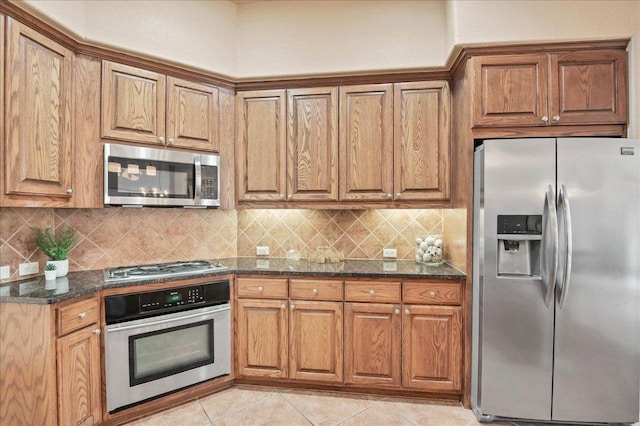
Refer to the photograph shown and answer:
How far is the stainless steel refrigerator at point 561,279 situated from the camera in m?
2.00

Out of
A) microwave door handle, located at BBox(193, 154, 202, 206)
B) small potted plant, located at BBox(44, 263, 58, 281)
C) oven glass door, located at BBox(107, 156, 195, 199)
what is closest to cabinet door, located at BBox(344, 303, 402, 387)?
microwave door handle, located at BBox(193, 154, 202, 206)

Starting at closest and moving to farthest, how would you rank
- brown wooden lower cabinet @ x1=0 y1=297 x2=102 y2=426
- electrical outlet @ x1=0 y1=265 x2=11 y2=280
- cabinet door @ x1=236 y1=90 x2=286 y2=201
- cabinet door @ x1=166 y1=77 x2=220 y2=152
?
brown wooden lower cabinet @ x1=0 y1=297 x2=102 y2=426, electrical outlet @ x1=0 y1=265 x2=11 y2=280, cabinet door @ x1=166 y1=77 x2=220 y2=152, cabinet door @ x1=236 y1=90 x2=286 y2=201

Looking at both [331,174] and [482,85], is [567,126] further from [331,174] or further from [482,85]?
[331,174]

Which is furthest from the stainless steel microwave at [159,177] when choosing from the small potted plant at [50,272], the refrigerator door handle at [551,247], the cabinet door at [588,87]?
the cabinet door at [588,87]

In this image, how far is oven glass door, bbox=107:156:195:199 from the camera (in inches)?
89.7

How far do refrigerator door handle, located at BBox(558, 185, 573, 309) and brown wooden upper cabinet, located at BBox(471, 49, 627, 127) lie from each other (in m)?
0.54

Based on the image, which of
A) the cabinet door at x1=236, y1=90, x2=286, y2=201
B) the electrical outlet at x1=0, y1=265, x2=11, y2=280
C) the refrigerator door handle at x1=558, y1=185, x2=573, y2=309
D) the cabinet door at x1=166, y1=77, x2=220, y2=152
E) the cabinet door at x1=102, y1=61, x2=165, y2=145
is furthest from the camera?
the cabinet door at x1=236, y1=90, x2=286, y2=201

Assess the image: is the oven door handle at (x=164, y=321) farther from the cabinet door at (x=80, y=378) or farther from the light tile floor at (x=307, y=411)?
the light tile floor at (x=307, y=411)

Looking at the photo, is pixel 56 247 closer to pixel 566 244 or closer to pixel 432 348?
pixel 432 348

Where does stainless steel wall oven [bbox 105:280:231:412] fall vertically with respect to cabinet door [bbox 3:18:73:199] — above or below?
below

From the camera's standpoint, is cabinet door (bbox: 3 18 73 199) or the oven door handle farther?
the oven door handle

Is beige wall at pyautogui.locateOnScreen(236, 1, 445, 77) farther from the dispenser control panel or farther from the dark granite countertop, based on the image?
the dark granite countertop

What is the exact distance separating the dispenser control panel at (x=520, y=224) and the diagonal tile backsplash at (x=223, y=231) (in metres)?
0.85

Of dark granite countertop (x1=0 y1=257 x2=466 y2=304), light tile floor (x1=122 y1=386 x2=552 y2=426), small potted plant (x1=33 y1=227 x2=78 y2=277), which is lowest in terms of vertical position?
light tile floor (x1=122 y1=386 x2=552 y2=426)
